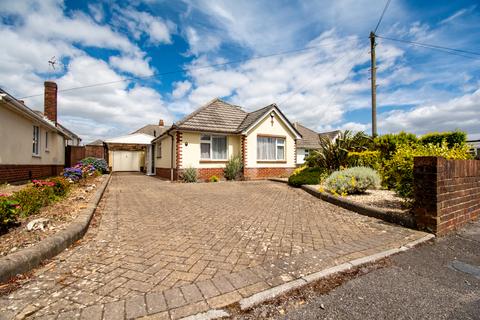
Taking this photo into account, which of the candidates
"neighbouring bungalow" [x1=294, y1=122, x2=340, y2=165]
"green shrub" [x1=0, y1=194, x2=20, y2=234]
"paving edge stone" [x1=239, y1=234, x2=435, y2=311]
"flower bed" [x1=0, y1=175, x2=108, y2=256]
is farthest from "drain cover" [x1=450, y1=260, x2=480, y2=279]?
"neighbouring bungalow" [x1=294, y1=122, x2=340, y2=165]

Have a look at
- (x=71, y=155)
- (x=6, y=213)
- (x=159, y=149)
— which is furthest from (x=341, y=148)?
(x=71, y=155)

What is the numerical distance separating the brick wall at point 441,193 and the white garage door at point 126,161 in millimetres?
27898

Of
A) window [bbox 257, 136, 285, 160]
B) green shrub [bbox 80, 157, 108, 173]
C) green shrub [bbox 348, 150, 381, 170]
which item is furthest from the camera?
green shrub [bbox 80, 157, 108, 173]

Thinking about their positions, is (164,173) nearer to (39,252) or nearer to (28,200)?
(28,200)

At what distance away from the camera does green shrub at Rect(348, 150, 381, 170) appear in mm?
9412

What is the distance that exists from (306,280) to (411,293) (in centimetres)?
103

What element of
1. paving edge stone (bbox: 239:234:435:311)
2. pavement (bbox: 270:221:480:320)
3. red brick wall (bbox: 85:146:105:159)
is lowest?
pavement (bbox: 270:221:480:320)

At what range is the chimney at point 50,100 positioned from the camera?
15.8m

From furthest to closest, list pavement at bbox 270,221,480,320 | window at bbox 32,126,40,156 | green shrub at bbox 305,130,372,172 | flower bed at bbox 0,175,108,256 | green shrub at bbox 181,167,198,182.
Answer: green shrub at bbox 181,167,198,182 → window at bbox 32,126,40,156 → green shrub at bbox 305,130,372,172 → flower bed at bbox 0,175,108,256 → pavement at bbox 270,221,480,320

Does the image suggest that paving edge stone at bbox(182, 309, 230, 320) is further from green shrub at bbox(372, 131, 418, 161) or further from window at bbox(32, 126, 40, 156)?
window at bbox(32, 126, 40, 156)

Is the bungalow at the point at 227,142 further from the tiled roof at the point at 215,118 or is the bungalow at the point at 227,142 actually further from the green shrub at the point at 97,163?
the green shrub at the point at 97,163

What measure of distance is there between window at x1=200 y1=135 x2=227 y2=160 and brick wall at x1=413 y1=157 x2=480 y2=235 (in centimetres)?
1145

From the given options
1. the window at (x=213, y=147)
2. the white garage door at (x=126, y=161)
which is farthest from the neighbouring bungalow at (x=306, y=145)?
the white garage door at (x=126, y=161)

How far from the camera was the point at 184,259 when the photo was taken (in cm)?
298
